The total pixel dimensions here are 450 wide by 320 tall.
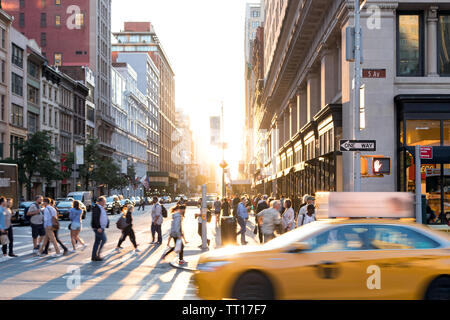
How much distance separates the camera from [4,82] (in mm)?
52562

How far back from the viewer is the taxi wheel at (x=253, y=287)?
356 inches

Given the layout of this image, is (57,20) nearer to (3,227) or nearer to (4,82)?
(4,82)

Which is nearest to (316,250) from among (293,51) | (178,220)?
(178,220)

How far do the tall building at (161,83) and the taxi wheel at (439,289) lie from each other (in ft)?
413

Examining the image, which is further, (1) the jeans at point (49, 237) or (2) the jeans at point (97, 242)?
(1) the jeans at point (49, 237)

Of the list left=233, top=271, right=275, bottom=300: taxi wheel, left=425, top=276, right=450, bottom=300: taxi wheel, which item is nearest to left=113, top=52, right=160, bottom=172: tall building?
left=233, top=271, right=275, bottom=300: taxi wheel

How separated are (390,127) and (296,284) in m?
15.1

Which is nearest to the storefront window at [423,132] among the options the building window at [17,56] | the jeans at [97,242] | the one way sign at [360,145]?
the one way sign at [360,145]

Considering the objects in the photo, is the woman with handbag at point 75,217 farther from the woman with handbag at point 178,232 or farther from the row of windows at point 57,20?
the row of windows at point 57,20

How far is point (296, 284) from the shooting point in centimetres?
892

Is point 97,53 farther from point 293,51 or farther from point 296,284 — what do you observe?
point 296,284

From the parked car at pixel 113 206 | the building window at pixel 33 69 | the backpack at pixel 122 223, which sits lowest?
the parked car at pixel 113 206

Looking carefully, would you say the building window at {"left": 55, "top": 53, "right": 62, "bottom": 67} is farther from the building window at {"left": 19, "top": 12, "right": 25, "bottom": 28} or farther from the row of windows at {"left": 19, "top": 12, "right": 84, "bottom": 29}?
the building window at {"left": 19, "top": 12, "right": 25, "bottom": 28}
